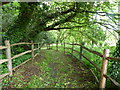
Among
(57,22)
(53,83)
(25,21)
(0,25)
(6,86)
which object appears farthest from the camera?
(57,22)

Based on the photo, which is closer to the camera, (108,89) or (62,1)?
(108,89)

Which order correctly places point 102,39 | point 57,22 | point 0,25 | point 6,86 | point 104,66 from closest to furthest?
point 104,66 < point 6,86 < point 0,25 < point 102,39 < point 57,22

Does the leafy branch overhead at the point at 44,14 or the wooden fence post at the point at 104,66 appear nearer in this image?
the wooden fence post at the point at 104,66

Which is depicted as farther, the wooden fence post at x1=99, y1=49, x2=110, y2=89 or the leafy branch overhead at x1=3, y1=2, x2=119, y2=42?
the leafy branch overhead at x1=3, y1=2, x2=119, y2=42

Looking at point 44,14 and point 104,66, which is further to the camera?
point 44,14

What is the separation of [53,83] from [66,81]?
47 cm

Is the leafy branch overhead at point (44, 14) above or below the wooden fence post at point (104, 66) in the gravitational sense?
above

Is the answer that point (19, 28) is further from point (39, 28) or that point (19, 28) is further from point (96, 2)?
point (96, 2)

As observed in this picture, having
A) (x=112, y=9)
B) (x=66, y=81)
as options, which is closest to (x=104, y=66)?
(x=66, y=81)

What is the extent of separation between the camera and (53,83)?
10.2 ft

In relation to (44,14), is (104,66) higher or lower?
lower

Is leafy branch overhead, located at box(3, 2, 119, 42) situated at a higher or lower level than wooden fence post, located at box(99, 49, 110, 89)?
higher

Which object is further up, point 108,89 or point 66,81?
point 108,89

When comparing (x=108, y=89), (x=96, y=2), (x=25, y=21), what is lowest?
(x=108, y=89)
